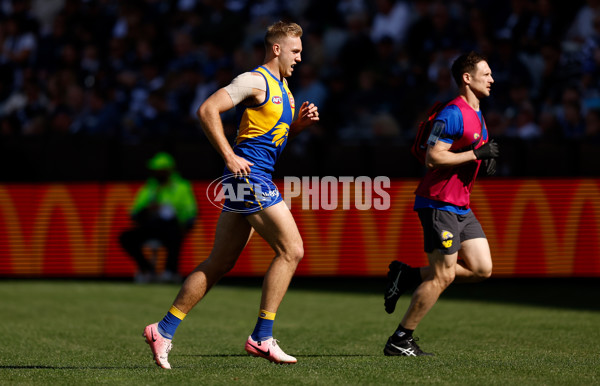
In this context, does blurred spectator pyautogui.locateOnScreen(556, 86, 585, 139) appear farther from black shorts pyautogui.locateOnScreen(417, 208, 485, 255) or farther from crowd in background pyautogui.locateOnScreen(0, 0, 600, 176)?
black shorts pyautogui.locateOnScreen(417, 208, 485, 255)

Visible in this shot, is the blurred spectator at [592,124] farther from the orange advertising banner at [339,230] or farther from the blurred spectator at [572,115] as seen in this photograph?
the orange advertising banner at [339,230]

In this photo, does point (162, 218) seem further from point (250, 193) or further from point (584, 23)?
point (250, 193)

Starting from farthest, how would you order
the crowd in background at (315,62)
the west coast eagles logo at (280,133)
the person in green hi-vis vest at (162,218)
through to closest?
the crowd in background at (315,62) < the person in green hi-vis vest at (162,218) < the west coast eagles logo at (280,133)

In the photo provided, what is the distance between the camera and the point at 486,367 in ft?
19.9

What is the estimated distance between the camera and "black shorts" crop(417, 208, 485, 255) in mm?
6684

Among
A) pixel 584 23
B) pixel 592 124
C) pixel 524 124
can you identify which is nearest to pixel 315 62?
pixel 524 124

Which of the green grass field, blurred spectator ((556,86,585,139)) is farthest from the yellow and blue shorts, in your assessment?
blurred spectator ((556,86,585,139))

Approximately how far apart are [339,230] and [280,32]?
6.80 meters

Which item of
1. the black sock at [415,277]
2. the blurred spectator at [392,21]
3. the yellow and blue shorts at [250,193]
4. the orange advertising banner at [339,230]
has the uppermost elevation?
the blurred spectator at [392,21]

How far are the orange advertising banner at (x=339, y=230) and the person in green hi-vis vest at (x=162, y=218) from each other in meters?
0.15

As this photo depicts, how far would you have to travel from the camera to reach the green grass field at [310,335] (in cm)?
580

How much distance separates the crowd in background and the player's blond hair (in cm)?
646

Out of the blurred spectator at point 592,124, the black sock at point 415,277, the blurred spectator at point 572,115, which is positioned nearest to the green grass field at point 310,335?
the black sock at point 415,277

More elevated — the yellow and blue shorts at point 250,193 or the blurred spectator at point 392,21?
the blurred spectator at point 392,21
